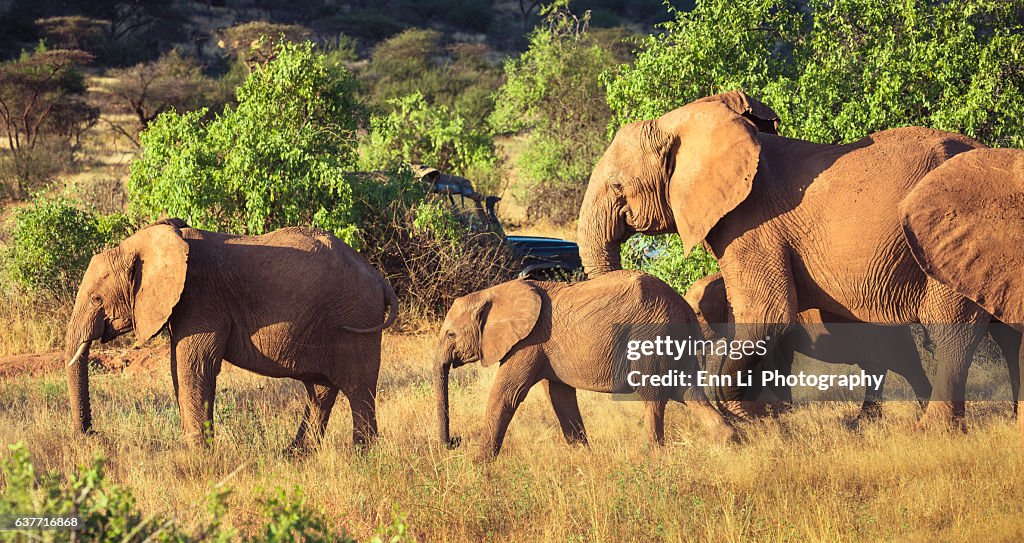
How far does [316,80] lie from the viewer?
47.6 ft

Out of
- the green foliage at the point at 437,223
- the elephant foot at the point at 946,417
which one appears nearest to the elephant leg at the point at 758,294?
the elephant foot at the point at 946,417

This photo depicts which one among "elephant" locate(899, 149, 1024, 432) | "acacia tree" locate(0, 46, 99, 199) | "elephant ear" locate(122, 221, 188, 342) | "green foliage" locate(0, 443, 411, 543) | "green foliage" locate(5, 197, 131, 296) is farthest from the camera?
"acacia tree" locate(0, 46, 99, 199)

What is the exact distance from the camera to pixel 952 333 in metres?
7.05

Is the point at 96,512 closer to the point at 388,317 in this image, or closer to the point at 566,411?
the point at 388,317

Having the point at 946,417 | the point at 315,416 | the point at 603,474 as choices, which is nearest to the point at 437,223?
the point at 315,416

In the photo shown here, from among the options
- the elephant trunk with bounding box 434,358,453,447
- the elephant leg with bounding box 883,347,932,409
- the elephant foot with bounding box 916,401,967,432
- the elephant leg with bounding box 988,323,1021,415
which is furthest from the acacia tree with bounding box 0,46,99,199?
the elephant leg with bounding box 988,323,1021,415

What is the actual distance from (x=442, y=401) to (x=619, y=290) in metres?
1.42

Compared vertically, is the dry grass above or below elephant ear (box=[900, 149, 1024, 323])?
below

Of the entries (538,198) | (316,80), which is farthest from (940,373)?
(538,198)

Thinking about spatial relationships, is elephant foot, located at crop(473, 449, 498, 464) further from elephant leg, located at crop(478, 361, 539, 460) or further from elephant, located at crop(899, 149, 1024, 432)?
elephant, located at crop(899, 149, 1024, 432)

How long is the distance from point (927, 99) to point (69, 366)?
8322mm

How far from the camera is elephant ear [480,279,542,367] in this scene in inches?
289

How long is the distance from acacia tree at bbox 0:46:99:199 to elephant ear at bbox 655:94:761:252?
73.9 feet

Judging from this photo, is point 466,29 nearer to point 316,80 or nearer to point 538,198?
point 538,198
